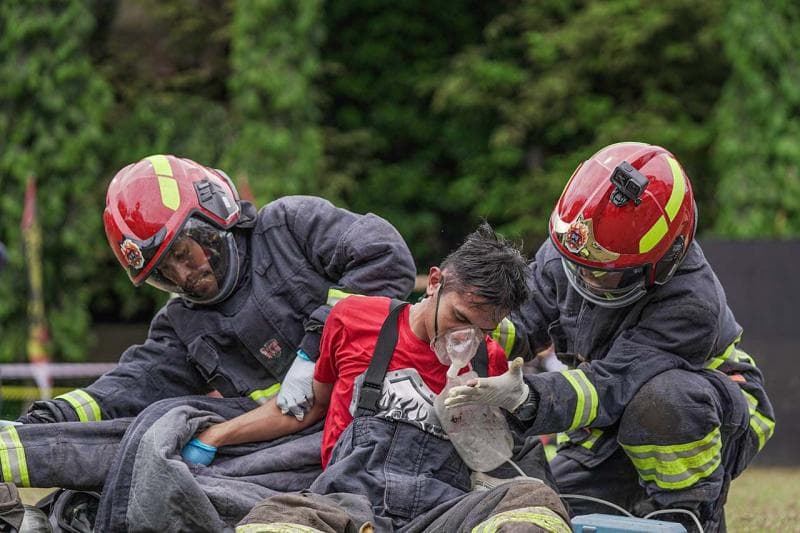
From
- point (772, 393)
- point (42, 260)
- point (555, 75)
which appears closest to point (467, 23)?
point (555, 75)

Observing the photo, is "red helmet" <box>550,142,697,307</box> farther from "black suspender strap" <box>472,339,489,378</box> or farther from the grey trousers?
Answer: the grey trousers

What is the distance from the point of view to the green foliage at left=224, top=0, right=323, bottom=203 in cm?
1358

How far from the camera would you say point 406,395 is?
359 centimetres

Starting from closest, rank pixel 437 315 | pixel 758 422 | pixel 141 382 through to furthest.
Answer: pixel 437 315 < pixel 758 422 < pixel 141 382

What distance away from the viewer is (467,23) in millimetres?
15992

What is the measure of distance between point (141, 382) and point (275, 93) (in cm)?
966

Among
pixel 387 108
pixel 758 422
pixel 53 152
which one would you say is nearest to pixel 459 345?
pixel 758 422

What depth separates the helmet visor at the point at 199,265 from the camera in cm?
408

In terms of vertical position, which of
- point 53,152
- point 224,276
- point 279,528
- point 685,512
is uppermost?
point 224,276

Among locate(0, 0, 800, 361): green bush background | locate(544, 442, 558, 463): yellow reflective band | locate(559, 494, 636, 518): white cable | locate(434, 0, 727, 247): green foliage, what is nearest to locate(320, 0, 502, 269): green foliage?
locate(0, 0, 800, 361): green bush background

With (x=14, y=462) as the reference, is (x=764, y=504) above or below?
below

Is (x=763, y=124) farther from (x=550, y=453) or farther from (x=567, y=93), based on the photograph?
(x=550, y=453)

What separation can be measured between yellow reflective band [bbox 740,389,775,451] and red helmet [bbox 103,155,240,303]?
1863mm

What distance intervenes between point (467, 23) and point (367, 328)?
12744 mm
